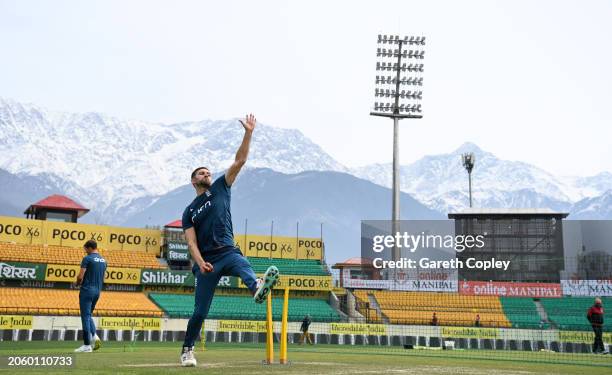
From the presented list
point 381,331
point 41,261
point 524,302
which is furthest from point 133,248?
point 524,302

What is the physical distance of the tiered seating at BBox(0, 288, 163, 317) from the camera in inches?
1423

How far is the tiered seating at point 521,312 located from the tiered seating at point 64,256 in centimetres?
2487

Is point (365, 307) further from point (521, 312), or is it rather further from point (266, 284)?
point (266, 284)

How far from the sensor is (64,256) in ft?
150

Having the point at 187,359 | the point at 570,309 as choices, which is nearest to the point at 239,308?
the point at 570,309

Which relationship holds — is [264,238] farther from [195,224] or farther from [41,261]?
[195,224]

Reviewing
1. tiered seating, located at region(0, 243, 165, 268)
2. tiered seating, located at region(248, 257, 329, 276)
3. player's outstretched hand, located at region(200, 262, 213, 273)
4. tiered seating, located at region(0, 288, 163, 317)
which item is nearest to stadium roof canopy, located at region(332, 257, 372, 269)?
tiered seating, located at region(248, 257, 329, 276)

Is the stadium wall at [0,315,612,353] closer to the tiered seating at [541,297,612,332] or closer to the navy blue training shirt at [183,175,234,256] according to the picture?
the tiered seating at [541,297,612,332]

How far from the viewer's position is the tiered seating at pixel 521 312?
4275cm

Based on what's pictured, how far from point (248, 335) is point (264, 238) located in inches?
796

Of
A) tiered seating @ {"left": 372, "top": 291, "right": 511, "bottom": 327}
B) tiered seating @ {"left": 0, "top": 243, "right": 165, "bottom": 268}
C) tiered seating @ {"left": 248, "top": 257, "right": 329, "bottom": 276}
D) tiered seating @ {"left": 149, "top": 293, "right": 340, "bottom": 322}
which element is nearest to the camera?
tiered seating @ {"left": 149, "top": 293, "right": 340, "bottom": 322}

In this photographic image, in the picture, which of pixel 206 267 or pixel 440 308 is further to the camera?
pixel 440 308

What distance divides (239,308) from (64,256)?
1284 centimetres

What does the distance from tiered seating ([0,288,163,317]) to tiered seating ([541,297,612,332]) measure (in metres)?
25.9
